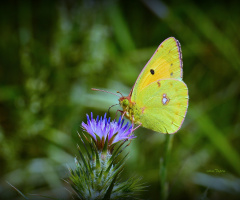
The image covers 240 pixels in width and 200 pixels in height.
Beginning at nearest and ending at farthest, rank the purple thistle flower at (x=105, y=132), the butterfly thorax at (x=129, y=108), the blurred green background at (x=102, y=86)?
the purple thistle flower at (x=105, y=132), the butterfly thorax at (x=129, y=108), the blurred green background at (x=102, y=86)

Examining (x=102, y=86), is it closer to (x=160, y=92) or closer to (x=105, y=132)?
(x=160, y=92)

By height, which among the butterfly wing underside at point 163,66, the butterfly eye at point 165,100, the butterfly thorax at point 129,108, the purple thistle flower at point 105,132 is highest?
the butterfly wing underside at point 163,66

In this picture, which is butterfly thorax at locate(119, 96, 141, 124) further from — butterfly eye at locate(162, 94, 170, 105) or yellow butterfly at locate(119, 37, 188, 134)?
butterfly eye at locate(162, 94, 170, 105)

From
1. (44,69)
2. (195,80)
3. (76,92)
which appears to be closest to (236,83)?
(195,80)

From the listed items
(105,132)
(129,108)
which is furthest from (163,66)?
(105,132)

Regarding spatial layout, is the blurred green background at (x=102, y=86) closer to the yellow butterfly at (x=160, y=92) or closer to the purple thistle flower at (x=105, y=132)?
the yellow butterfly at (x=160, y=92)

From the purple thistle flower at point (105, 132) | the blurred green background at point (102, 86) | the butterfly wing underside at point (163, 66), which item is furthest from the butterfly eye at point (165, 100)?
the blurred green background at point (102, 86)

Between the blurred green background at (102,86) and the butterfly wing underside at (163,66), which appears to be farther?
the blurred green background at (102,86)
